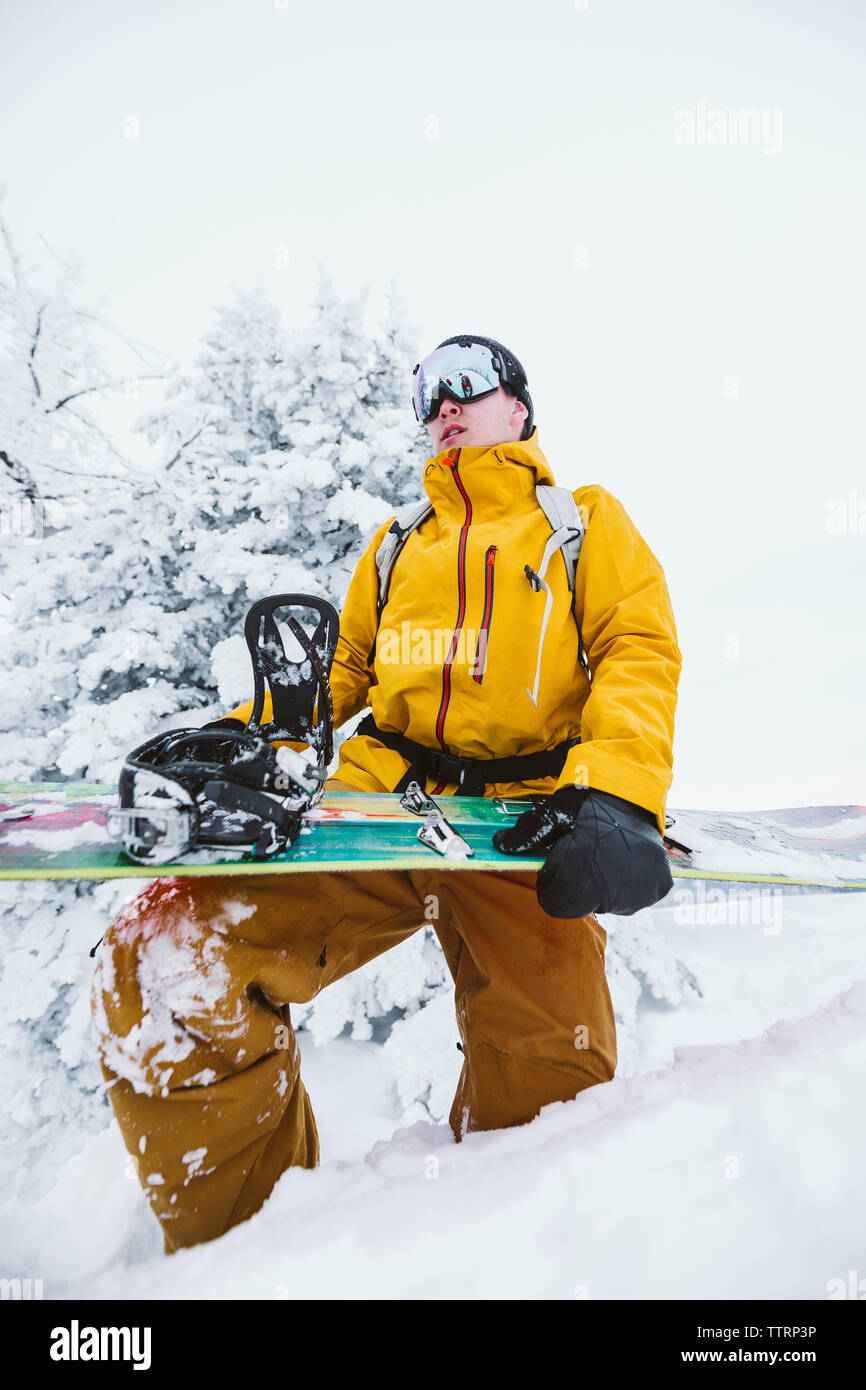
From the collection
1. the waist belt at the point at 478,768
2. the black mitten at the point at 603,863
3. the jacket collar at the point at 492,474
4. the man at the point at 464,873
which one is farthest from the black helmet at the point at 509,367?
the black mitten at the point at 603,863

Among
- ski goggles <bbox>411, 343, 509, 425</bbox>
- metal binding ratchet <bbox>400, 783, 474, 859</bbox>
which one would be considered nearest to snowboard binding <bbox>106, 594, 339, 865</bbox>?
metal binding ratchet <bbox>400, 783, 474, 859</bbox>

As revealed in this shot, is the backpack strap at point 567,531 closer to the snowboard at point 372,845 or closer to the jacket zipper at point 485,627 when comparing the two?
the jacket zipper at point 485,627

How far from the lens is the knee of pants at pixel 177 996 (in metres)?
1.34

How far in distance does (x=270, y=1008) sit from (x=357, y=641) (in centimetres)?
137

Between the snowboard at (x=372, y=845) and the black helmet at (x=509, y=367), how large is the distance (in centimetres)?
156

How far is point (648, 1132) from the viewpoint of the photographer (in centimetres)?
135

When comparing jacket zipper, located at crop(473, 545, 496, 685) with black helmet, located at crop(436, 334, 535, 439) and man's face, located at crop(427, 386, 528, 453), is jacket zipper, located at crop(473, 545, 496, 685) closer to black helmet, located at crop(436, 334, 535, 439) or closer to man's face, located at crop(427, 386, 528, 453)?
man's face, located at crop(427, 386, 528, 453)

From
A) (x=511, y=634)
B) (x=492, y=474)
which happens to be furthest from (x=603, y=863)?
(x=492, y=474)

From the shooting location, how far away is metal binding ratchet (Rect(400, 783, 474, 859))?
1522 mm

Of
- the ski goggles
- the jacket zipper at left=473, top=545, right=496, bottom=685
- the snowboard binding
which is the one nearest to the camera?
the snowboard binding
